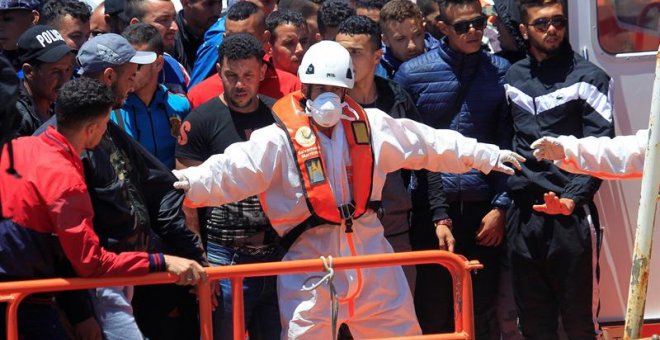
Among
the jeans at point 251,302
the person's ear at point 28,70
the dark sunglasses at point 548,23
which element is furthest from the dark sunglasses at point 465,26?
the person's ear at point 28,70

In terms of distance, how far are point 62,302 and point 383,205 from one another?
2.15 metres

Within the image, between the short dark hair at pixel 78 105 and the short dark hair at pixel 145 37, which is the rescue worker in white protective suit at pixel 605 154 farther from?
the short dark hair at pixel 145 37

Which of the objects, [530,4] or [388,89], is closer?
[388,89]

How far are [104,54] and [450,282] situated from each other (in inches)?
102

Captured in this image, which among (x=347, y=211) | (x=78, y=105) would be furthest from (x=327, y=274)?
(x=78, y=105)

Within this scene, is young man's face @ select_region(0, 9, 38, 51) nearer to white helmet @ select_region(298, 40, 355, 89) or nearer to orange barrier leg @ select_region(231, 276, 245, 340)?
white helmet @ select_region(298, 40, 355, 89)

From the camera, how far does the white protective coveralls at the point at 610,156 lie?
579cm

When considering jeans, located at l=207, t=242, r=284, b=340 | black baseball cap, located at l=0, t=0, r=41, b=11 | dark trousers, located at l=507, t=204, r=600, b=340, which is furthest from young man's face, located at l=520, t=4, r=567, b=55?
black baseball cap, located at l=0, t=0, r=41, b=11

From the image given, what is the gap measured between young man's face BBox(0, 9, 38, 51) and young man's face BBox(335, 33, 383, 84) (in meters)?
2.03

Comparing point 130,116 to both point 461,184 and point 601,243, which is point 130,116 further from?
point 601,243

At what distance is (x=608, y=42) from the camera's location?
7.23 metres

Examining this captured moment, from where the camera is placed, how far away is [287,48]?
768 centimetres

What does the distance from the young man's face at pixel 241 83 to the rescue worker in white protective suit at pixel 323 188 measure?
1.87 feet

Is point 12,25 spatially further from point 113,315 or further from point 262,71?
point 113,315
